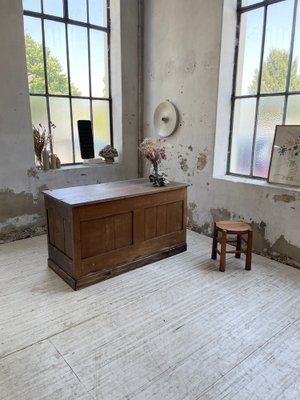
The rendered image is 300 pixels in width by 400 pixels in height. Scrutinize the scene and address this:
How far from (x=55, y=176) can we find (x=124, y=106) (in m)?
1.60

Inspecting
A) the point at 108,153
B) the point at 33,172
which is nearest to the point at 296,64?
the point at 108,153

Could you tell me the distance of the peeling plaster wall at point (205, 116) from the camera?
3326 millimetres

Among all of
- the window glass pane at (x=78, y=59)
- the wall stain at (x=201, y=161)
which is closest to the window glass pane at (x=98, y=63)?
the window glass pane at (x=78, y=59)

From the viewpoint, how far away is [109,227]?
288cm

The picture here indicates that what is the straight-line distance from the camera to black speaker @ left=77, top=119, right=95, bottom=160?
450 centimetres

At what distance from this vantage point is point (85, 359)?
1.92 m

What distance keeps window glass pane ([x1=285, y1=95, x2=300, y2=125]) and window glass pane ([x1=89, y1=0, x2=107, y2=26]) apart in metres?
3.15

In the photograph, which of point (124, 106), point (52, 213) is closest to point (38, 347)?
point (52, 213)

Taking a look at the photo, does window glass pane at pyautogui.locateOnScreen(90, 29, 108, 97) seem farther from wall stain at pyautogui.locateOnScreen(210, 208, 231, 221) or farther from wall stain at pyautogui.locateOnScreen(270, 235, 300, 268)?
wall stain at pyautogui.locateOnScreen(270, 235, 300, 268)

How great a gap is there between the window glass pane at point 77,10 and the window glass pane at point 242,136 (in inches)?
104

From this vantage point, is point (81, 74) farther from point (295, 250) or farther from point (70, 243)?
point (295, 250)

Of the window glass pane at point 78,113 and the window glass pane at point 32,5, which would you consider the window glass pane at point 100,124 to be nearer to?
the window glass pane at point 78,113

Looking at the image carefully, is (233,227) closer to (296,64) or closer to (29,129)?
(296,64)

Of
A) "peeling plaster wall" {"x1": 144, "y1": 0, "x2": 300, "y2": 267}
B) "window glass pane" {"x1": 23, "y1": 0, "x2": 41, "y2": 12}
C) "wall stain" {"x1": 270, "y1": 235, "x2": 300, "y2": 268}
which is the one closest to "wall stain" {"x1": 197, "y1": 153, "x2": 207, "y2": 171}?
"peeling plaster wall" {"x1": 144, "y1": 0, "x2": 300, "y2": 267}
